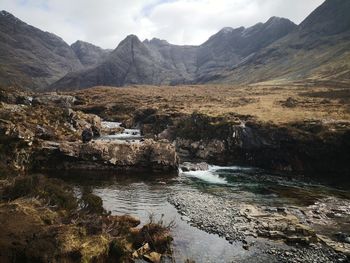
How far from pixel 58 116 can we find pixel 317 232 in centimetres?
5756

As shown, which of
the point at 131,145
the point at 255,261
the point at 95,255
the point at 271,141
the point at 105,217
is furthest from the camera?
the point at 271,141

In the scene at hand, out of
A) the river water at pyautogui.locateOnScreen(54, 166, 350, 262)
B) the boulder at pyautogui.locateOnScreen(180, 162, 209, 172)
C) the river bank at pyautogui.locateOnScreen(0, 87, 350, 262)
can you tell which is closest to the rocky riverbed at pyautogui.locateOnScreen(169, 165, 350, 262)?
the river bank at pyautogui.locateOnScreen(0, 87, 350, 262)

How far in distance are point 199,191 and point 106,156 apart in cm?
1702

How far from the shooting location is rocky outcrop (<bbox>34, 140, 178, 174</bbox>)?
54.0 meters

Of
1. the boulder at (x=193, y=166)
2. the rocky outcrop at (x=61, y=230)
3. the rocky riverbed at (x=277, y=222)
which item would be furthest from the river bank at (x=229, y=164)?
the rocky outcrop at (x=61, y=230)

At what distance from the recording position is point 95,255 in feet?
77.6

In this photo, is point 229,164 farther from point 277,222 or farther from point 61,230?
point 61,230

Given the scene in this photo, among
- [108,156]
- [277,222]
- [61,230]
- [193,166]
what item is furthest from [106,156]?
[61,230]

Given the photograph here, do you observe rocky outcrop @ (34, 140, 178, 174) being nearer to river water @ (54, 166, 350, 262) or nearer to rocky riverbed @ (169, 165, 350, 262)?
river water @ (54, 166, 350, 262)

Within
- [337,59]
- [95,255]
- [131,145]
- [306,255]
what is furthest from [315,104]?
[337,59]

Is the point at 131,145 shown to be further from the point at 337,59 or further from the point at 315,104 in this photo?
the point at 337,59

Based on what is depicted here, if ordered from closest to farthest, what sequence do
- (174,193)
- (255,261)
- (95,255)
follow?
(95,255) < (255,261) < (174,193)

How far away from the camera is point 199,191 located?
47.1 metres

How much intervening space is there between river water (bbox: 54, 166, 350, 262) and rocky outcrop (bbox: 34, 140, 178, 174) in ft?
9.06
